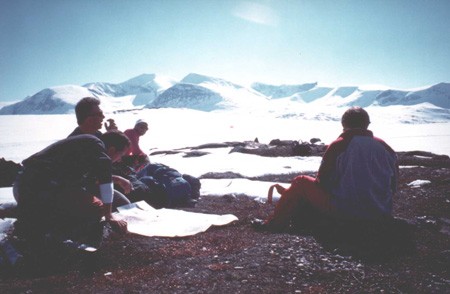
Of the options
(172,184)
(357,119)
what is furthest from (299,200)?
(172,184)

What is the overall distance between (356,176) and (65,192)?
321cm

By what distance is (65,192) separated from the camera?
135 inches

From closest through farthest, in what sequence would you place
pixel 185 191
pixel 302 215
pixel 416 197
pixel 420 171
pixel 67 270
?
pixel 67 270 < pixel 302 215 < pixel 185 191 < pixel 416 197 < pixel 420 171

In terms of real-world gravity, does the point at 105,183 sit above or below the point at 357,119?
below

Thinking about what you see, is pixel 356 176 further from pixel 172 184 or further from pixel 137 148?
pixel 137 148

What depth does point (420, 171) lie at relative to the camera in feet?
32.2

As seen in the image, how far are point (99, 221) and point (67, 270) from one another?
67 centimetres

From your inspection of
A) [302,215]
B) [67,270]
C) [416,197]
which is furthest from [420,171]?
[67,270]

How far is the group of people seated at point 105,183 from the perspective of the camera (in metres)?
3.31

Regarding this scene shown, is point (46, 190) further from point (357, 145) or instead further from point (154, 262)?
point (357, 145)

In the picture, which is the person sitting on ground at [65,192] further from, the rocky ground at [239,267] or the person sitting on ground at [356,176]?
the person sitting on ground at [356,176]

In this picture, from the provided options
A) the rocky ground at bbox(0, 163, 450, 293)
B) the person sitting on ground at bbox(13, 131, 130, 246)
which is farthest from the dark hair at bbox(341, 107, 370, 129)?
the person sitting on ground at bbox(13, 131, 130, 246)

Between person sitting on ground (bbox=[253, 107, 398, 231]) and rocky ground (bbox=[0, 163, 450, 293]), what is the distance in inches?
18.3

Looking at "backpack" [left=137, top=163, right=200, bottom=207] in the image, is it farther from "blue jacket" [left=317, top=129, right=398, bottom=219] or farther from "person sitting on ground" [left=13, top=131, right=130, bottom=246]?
"blue jacket" [left=317, top=129, right=398, bottom=219]
